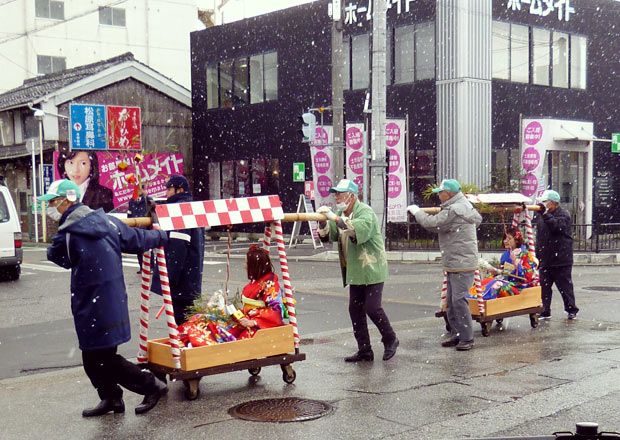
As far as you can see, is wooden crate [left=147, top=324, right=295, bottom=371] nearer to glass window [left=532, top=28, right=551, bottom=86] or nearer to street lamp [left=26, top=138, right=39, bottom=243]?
glass window [left=532, top=28, right=551, bottom=86]

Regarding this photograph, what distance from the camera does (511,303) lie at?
9680 millimetres

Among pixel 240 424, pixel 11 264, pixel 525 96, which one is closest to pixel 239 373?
pixel 240 424

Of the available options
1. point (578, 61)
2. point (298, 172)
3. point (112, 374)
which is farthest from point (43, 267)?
point (578, 61)

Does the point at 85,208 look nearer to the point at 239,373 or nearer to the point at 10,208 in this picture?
the point at 239,373

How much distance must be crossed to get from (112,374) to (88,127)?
1089 inches

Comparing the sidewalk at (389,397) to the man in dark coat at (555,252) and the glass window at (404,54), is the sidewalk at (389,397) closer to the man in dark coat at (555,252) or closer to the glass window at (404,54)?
the man in dark coat at (555,252)

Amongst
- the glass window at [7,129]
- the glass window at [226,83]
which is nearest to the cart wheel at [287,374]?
the glass window at [226,83]

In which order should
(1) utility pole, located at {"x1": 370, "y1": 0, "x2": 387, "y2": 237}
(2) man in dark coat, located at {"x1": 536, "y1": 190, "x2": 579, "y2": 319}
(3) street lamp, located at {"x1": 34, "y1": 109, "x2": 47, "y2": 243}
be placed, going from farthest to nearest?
(3) street lamp, located at {"x1": 34, "y1": 109, "x2": 47, "y2": 243}
(1) utility pole, located at {"x1": 370, "y1": 0, "x2": 387, "y2": 237}
(2) man in dark coat, located at {"x1": 536, "y1": 190, "x2": 579, "y2": 319}

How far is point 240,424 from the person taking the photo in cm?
576

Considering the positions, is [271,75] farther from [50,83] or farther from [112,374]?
[112,374]

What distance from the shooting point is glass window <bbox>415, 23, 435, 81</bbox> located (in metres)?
24.7

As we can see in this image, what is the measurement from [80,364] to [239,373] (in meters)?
1.94

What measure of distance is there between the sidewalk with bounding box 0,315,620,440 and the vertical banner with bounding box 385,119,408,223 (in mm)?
12741

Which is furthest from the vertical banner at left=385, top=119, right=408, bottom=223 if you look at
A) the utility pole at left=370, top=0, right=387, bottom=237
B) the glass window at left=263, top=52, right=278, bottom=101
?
the glass window at left=263, top=52, right=278, bottom=101
